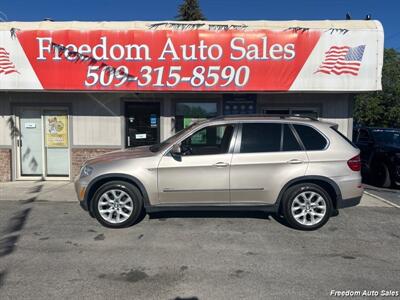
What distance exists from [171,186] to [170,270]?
65.8 inches

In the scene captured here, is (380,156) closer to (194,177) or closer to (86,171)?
(194,177)

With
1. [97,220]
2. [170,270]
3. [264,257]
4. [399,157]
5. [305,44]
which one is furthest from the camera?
[399,157]

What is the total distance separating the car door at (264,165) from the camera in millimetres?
5605

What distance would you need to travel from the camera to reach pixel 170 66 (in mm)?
8891

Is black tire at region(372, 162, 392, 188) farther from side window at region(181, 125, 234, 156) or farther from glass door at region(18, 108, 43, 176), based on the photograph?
glass door at region(18, 108, 43, 176)

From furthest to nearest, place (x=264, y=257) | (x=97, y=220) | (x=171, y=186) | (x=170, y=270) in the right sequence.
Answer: (x=97, y=220) < (x=171, y=186) < (x=264, y=257) < (x=170, y=270)

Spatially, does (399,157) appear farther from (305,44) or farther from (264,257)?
(264,257)

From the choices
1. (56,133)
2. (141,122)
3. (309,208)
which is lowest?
(309,208)

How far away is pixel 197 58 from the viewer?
29.1 ft

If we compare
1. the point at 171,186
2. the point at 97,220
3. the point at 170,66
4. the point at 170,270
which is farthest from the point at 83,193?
the point at 170,66

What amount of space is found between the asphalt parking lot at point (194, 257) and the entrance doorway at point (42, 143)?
12.4ft

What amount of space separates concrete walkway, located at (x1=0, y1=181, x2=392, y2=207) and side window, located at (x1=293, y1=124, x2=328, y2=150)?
9.11 ft

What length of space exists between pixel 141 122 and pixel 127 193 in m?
4.74

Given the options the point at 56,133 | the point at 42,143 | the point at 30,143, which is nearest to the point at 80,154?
the point at 56,133
